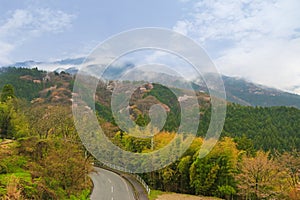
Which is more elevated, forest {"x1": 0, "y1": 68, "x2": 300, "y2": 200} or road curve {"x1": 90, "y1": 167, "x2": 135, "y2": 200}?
forest {"x1": 0, "y1": 68, "x2": 300, "y2": 200}

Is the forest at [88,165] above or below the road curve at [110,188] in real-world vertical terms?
above

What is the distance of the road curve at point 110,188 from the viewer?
55.8ft

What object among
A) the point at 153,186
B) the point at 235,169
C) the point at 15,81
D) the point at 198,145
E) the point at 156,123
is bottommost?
the point at 153,186

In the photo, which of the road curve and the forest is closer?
the forest

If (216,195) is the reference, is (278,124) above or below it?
above

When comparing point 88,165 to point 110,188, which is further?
point 110,188

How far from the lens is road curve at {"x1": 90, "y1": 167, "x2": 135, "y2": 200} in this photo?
55.8 feet

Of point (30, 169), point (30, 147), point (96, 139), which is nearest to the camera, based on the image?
point (30, 169)

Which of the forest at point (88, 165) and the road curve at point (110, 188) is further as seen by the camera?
the road curve at point (110, 188)

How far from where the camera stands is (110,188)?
63.3 ft

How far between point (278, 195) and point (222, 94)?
10184 mm

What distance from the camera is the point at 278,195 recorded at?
16.4m

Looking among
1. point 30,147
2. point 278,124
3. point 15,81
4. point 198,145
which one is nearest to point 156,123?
point 198,145

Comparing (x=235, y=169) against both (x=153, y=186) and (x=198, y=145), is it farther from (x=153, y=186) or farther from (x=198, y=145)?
(x=153, y=186)
